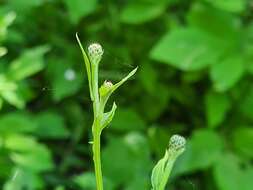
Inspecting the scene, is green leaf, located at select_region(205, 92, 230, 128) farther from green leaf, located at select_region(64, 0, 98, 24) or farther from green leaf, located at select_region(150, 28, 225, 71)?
green leaf, located at select_region(64, 0, 98, 24)

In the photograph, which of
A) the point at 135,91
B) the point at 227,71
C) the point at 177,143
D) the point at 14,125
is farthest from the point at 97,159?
the point at 135,91

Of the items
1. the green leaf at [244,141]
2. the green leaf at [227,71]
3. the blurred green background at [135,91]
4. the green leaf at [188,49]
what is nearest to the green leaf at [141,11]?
the blurred green background at [135,91]

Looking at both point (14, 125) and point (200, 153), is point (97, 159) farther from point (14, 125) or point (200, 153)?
point (200, 153)

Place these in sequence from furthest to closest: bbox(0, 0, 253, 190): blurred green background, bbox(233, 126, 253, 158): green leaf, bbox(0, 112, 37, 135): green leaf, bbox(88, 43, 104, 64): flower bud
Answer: bbox(233, 126, 253, 158): green leaf < bbox(0, 0, 253, 190): blurred green background < bbox(0, 112, 37, 135): green leaf < bbox(88, 43, 104, 64): flower bud

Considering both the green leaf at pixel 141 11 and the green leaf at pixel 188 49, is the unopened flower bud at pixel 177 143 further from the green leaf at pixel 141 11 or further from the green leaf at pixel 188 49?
the green leaf at pixel 141 11

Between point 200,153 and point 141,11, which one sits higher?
point 141,11

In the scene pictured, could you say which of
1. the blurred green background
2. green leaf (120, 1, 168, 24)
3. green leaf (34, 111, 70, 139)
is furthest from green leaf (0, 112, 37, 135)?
green leaf (120, 1, 168, 24)
